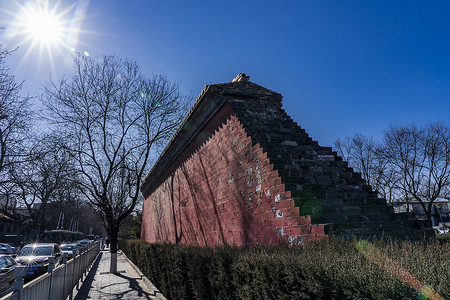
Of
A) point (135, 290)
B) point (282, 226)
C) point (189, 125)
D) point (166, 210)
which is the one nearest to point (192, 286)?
point (282, 226)

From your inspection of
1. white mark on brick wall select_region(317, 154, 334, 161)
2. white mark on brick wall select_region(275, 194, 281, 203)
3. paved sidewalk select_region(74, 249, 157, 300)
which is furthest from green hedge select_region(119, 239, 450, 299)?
paved sidewalk select_region(74, 249, 157, 300)

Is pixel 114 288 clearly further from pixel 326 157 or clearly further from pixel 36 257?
pixel 326 157

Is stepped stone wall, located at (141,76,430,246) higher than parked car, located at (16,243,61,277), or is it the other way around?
stepped stone wall, located at (141,76,430,246)

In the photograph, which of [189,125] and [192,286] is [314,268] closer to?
[192,286]

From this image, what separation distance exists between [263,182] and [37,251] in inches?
518

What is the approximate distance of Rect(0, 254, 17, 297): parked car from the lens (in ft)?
24.8

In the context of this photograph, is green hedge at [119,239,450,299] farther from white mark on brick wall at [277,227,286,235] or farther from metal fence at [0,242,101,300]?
metal fence at [0,242,101,300]

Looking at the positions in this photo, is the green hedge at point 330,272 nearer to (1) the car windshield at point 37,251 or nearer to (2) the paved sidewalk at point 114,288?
(2) the paved sidewalk at point 114,288

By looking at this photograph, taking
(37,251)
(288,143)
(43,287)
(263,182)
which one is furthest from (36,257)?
(288,143)

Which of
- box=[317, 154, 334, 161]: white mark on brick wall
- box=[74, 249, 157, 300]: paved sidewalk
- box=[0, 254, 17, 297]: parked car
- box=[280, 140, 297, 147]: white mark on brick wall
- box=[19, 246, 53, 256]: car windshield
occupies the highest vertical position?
box=[280, 140, 297, 147]: white mark on brick wall

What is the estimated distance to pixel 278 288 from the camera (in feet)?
7.77

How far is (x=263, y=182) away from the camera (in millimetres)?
5027

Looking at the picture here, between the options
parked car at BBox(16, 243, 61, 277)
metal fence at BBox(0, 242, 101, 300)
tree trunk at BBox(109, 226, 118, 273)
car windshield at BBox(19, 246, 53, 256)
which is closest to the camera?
metal fence at BBox(0, 242, 101, 300)

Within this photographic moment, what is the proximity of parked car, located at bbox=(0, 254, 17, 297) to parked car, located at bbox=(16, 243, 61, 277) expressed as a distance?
143 cm
